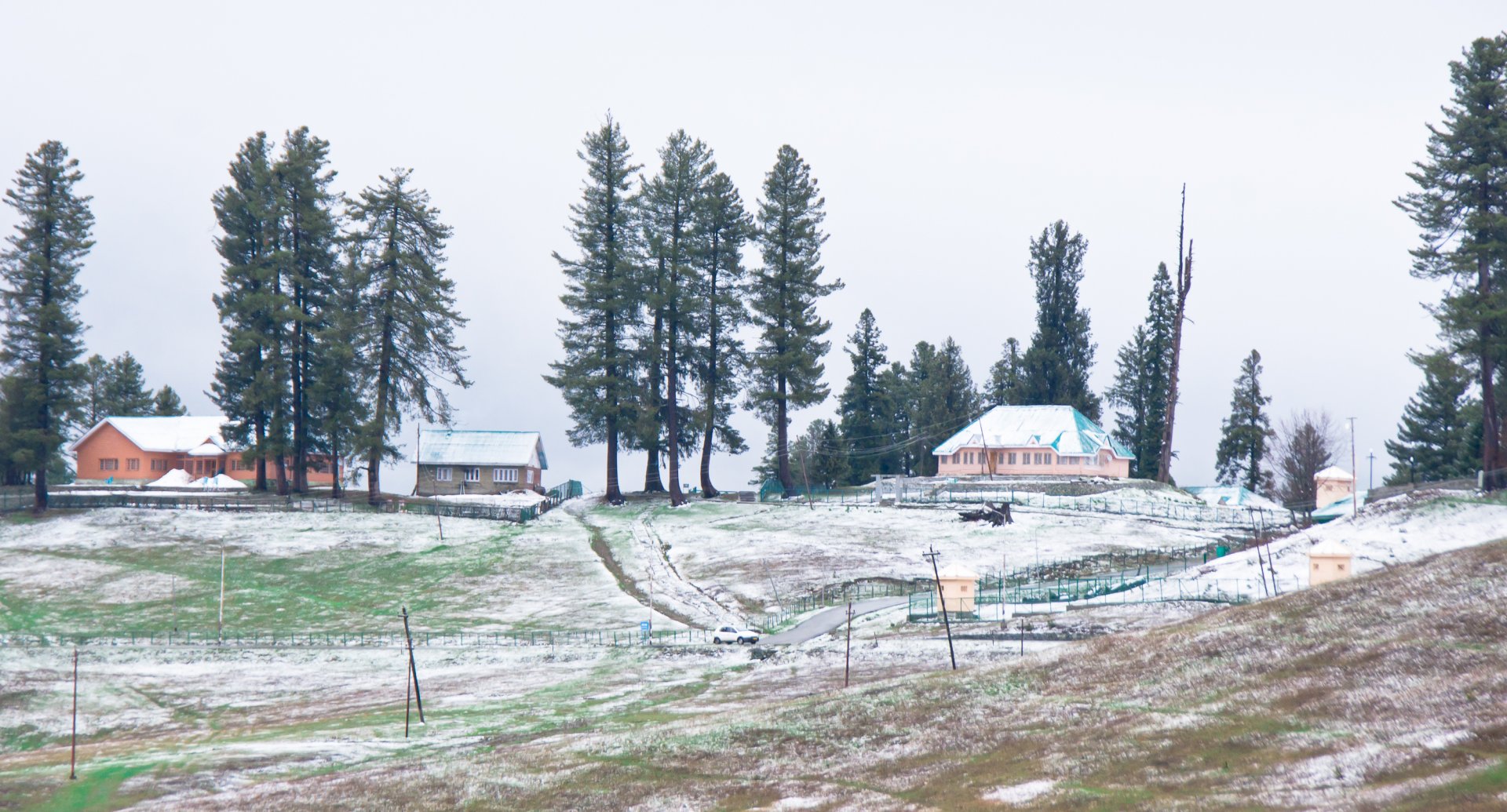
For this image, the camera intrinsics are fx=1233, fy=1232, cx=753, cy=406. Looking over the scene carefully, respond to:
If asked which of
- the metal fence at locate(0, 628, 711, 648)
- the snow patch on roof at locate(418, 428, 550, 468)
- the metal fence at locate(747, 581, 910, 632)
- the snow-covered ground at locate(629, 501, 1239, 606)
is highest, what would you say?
the snow patch on roof at locate(418, 428, 550, 468)

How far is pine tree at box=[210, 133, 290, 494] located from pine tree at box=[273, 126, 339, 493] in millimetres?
855

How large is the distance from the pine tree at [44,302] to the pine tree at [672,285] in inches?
1489

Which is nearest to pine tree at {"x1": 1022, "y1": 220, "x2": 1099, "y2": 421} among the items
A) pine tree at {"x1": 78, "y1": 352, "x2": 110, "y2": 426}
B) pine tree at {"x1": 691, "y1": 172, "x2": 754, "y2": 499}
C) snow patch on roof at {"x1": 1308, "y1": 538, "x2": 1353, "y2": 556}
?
pine tree at {"x1": 691, "y1": 172, "x2": 754, "y2": 499}

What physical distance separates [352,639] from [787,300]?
45.6m

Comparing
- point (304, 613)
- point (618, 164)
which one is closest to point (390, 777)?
point (304, 613)

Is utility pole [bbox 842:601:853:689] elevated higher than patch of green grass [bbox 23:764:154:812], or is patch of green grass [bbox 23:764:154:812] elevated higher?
utility pole [bbox 842:601:853:689]

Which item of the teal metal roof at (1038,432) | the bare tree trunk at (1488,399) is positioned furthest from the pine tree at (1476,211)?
the teal metal roof at (1038,432)

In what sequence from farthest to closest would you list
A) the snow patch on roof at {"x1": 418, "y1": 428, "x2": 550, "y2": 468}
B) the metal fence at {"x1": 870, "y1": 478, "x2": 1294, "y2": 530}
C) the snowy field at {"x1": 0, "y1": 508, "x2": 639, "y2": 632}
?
1. the snow patch on roof at {"x1": 418, "y1": 428, "x2": 550, "y2": 468}
2. the metal fence at {"x1": 870, "y1": 478, "x2": 1294, "y2": 530}
3. the snowy field at {"x1": 0, "y1": 508, "x2": 639, "y2": 632}

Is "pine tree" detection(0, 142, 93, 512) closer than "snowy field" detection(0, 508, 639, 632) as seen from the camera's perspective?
No

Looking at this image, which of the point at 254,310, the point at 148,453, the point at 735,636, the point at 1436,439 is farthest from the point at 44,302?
the point at 1436,439

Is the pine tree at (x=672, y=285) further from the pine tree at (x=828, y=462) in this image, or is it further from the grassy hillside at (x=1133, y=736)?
the grassy hillside at (x=1133, y=736)

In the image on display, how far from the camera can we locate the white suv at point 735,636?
181 ft

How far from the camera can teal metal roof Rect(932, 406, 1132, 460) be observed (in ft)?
327

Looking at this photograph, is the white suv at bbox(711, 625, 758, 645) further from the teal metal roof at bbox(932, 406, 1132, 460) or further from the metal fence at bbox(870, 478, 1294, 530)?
the teal metal roof at bbox(932, 406, 1132, 460)
